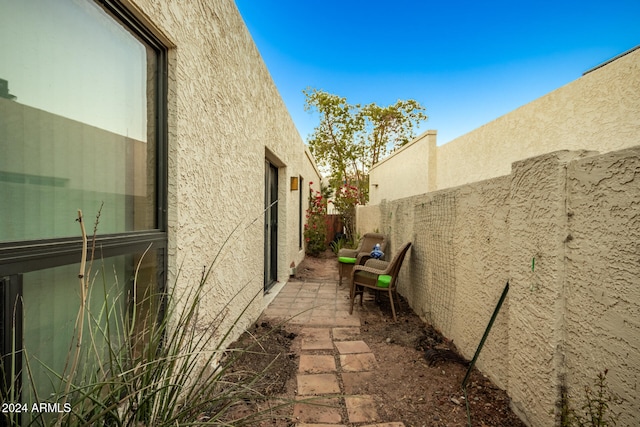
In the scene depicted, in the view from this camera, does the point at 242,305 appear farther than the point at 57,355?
Yes

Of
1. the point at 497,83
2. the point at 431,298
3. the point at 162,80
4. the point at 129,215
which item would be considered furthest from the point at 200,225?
the point at 497,83

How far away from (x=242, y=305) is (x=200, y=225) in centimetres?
135

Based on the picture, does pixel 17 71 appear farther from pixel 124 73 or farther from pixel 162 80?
pixel 162 80

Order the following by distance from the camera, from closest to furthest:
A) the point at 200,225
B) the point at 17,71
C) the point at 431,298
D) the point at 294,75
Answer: the point at 17,71
the point at 200,225
the point at 431,298
the point at 294,75

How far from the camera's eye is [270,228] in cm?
509

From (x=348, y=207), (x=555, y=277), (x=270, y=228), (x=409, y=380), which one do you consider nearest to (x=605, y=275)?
(x=555, y=277)

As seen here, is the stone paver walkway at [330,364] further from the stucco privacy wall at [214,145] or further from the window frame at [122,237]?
the window frame at [122,237]

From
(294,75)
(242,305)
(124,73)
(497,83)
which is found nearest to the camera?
(124,73)

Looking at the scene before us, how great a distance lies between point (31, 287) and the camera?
1077mm

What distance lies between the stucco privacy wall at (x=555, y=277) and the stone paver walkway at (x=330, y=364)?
2.92ft

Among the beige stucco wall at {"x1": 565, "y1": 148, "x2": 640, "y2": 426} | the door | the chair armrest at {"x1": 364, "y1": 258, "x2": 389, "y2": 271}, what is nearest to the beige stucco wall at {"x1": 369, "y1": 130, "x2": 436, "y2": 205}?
the chair armrest at {"x1": 364, "y1": 258, "x2": 389, "y2": 271}

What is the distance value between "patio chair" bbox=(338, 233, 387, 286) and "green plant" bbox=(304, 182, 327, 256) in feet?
10.5

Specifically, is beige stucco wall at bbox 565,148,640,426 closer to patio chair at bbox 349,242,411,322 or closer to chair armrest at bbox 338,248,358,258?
patio chair at bbox 349,242,411,322

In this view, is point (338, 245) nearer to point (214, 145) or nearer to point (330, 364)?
point (330, 364)
